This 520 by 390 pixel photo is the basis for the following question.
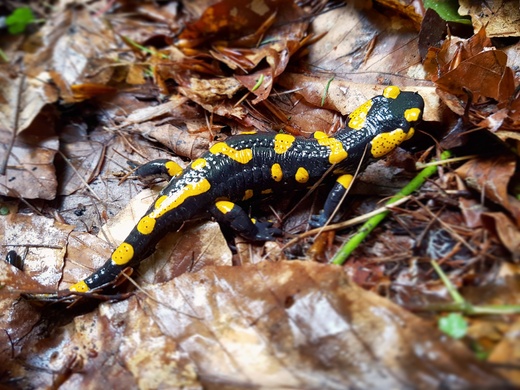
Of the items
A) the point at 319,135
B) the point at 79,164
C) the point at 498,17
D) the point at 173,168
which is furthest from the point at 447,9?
the point at 79,164

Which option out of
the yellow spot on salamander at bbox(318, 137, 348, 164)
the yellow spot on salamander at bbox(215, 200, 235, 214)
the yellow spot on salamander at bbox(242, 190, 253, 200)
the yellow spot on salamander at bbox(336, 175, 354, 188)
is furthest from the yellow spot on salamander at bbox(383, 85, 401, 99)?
the yellow spot on salamander at bbox(215, 200, 235, 214)

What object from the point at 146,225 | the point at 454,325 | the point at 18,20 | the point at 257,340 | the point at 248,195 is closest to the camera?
the point at 454,325

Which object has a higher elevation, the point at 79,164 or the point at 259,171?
the point at 259,171

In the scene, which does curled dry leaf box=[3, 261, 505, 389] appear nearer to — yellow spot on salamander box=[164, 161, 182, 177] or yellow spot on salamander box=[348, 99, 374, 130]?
yellow spot on salamander box=[164, 161, 182, 177]

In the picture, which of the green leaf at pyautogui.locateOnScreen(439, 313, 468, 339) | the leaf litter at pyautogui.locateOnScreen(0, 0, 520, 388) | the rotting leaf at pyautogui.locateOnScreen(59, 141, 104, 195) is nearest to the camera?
the green leaf at pyautogui.locateOnScreen(439, 313, 468, 339)

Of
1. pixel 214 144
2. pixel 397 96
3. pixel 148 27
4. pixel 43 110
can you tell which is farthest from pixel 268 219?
pixel 148 27

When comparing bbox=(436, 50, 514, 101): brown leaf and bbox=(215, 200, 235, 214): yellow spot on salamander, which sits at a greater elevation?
bbox=(436, 50, 514, 101): brown leaf

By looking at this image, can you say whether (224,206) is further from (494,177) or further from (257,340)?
(494,177)

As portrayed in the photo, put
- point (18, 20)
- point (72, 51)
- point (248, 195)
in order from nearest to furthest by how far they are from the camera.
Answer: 1. point (248, 195)
2. point (72, 51)
3. point (18, 20)
